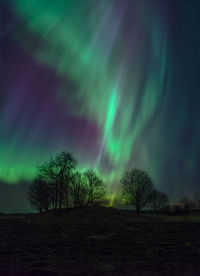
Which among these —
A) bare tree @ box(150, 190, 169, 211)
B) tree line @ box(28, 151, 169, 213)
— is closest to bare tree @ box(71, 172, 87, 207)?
tree line @ box(28, 151, 169, 213)

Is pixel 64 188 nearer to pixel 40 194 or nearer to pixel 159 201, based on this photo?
pixel 40 194

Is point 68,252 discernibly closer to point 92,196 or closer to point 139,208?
point 139,208

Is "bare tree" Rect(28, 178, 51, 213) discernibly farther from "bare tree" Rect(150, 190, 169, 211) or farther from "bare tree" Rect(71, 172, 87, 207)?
"bare tree" Rect(150, 190, 169, 211)

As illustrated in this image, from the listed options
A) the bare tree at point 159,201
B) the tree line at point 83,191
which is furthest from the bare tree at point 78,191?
the bare tree at point 159,201

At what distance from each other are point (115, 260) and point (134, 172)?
237 ft

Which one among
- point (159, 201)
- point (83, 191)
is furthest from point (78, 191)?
point (159, 201)

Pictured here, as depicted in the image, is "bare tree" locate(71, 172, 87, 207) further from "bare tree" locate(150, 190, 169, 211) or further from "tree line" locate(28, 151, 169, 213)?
"bare tree" locate(150, 190, 169, 211)

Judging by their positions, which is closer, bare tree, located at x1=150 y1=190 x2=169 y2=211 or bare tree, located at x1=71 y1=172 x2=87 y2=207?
bare tree, located at x1=71 y1=172 x2=87 y2=207

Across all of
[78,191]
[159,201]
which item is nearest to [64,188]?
[78,191]

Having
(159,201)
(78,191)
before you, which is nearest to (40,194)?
(78,191)

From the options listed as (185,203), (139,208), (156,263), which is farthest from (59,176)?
(185,203)

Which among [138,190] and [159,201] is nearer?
[138,190]

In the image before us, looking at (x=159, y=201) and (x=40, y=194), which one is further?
(x=159, y=201)

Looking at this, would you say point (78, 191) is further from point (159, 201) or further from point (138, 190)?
point (159, 201)
